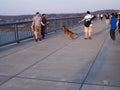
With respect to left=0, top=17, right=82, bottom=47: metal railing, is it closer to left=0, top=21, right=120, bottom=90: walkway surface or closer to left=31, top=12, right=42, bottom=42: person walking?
left=31, top=12, right=42, bottom=42: person walking

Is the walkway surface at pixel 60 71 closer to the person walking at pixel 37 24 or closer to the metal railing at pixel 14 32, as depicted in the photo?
the metal railing at pixel 14 32

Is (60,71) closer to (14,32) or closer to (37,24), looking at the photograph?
(14,32)

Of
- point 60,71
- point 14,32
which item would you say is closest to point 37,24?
point 14,32

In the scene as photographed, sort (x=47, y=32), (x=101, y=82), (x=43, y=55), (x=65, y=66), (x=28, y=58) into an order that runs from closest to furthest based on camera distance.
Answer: (x=101, y=82), (x=65, y=66), (x=28, y=58), (x=43, y=55), (x=47, y=32)

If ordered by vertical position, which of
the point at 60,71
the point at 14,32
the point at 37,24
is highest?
the point at 37,24

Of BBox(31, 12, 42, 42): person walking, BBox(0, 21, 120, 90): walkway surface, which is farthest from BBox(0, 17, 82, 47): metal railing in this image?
BBox(0, 21, 120, 90): walkway surface

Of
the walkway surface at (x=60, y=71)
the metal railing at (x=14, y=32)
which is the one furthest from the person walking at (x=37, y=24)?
the walkway surface at (x=60, y=71)

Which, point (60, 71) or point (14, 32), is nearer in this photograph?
point (60, 71)

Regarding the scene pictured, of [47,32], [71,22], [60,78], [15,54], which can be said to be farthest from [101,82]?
[71,22]

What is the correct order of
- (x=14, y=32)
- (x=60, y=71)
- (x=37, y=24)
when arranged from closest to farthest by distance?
(x=60, y=71) < (x=14, y=32) < (x=37, y=24)

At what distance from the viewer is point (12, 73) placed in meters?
7.48

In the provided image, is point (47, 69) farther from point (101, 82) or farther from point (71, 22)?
point (71, 22)

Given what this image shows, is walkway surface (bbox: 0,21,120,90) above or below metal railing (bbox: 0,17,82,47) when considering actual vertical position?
below

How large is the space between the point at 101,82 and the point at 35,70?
83.4 inches
